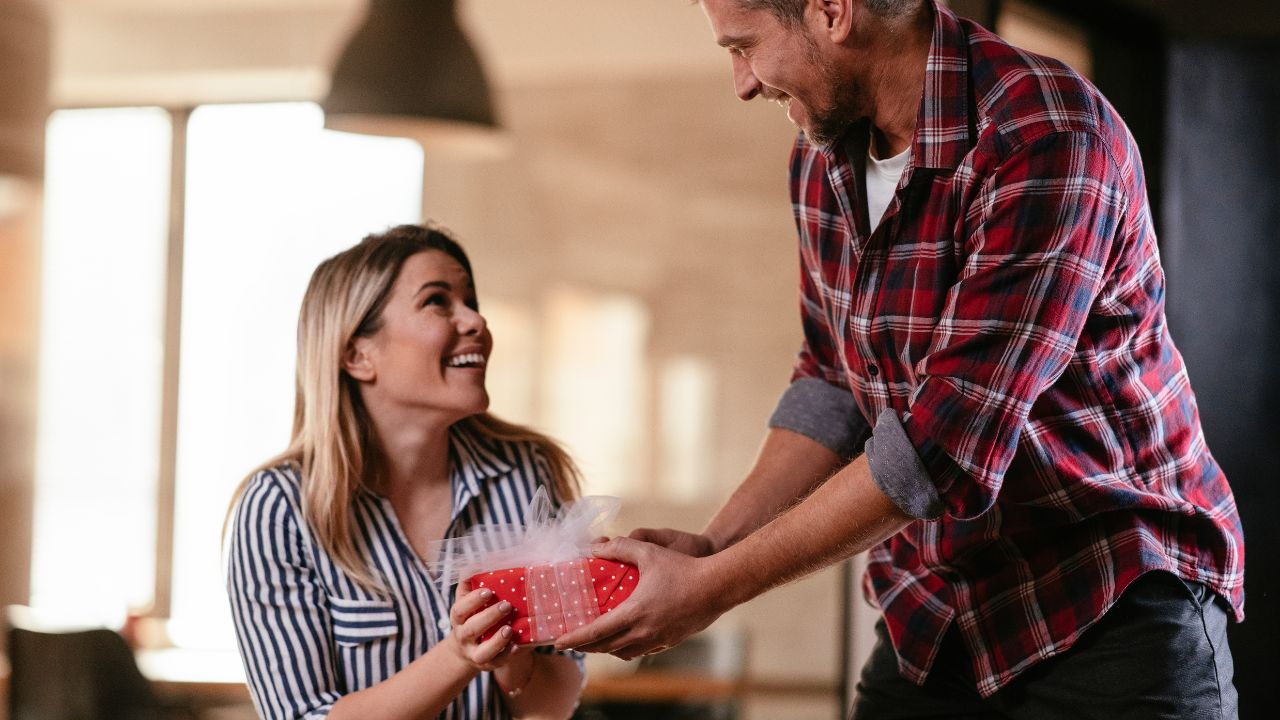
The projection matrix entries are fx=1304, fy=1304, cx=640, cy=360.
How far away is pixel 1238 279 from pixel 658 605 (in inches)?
68.2

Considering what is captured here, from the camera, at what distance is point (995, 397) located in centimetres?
131

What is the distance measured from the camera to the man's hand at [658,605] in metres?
1.45

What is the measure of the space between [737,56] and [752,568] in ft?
2.01

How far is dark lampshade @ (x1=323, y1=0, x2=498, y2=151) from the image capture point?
2908 mm

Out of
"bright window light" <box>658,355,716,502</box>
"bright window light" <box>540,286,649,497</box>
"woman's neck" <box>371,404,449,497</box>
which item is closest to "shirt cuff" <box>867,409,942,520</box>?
"woman's neck" <box>371,404,449,497</box>

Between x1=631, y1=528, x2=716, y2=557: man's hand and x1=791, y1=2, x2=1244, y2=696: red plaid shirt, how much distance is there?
0.27 meters

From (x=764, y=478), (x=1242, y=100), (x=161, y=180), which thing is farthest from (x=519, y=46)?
(x=764, y=478)

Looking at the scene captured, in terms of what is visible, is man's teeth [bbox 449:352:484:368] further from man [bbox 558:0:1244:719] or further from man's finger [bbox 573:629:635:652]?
man's finger [bbox 573:629:635:652]

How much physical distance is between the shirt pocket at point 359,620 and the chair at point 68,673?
74.9 inches

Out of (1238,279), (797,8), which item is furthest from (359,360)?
(1238,279)

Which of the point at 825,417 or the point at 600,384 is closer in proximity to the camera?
the point at 825,417

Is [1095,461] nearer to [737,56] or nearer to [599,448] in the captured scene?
[737,56]

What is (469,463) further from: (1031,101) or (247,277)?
(247,277)

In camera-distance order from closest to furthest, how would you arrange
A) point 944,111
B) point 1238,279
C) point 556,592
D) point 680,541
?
point 944,111
point 556,592
point 680,541
point 1238,279
